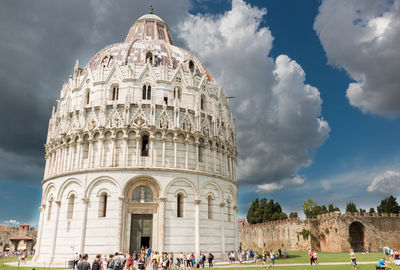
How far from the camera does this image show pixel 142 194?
1324 inches

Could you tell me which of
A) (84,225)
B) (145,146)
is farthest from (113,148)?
(84,225)

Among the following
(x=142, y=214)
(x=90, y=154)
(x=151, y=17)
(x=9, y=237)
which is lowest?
(x=9, y=237)

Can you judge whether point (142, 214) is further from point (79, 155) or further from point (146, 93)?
point (146, 93)

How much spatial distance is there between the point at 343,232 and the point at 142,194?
4003cm

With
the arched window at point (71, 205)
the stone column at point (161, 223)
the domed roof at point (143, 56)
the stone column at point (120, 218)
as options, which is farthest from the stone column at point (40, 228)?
the domed roof at point (143, 56)

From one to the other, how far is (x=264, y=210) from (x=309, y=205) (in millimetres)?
13760

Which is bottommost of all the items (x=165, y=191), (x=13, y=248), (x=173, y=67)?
(x=13, y=248)

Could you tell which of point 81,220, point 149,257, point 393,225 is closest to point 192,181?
point 149,257

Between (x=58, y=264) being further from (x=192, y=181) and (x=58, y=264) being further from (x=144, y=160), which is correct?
(x=192, y=181)

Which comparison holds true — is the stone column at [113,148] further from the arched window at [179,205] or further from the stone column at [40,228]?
the stone column at [40,228]

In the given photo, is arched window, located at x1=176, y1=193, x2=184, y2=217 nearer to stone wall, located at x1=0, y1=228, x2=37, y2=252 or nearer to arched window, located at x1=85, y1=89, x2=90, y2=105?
arched window, located at x1=85, y1=89, x2=90, y2=105

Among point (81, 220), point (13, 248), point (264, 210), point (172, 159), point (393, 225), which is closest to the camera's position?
point (81, 220)

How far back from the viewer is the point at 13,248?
7694 cm

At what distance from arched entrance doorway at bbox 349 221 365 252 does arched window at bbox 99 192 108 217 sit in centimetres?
4630
